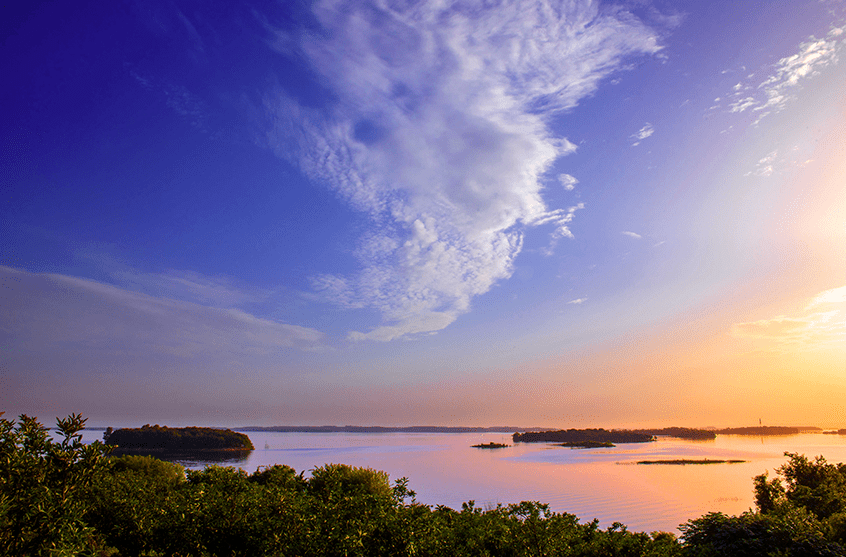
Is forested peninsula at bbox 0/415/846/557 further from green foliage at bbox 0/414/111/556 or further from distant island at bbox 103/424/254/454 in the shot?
distant island at bbox 103/424/254/454

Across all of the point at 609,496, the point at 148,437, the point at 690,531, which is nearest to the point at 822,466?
the point at 609,496

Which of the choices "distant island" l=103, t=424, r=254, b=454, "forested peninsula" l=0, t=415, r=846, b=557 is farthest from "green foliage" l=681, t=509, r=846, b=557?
"distant island" l=103, t=424, r=254, b=454

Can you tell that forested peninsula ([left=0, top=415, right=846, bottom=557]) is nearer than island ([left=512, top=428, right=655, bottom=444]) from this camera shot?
Yes

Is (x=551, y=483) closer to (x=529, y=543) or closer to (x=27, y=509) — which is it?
(x=529, y=543)

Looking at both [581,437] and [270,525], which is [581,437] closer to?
[581,437]

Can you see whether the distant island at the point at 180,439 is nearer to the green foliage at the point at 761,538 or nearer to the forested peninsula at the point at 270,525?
the forested peninsula at the point at 270,525

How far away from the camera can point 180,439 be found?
317 feet

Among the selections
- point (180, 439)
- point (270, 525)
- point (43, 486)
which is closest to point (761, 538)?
point (270, 525)

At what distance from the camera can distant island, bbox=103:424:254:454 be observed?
298 feet

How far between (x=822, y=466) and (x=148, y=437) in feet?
361

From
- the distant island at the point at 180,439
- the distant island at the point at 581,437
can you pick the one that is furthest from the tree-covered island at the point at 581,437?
the distant island at the point at 180,439

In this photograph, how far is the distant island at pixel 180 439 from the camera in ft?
298

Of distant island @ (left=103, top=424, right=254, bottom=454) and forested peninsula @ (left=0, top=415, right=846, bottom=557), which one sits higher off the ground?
forested peninsula @ (left=0, top=415, right=846, bottom=557)

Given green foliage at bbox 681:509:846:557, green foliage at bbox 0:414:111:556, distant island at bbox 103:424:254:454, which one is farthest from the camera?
distant island at bbox 103:424:254:454
